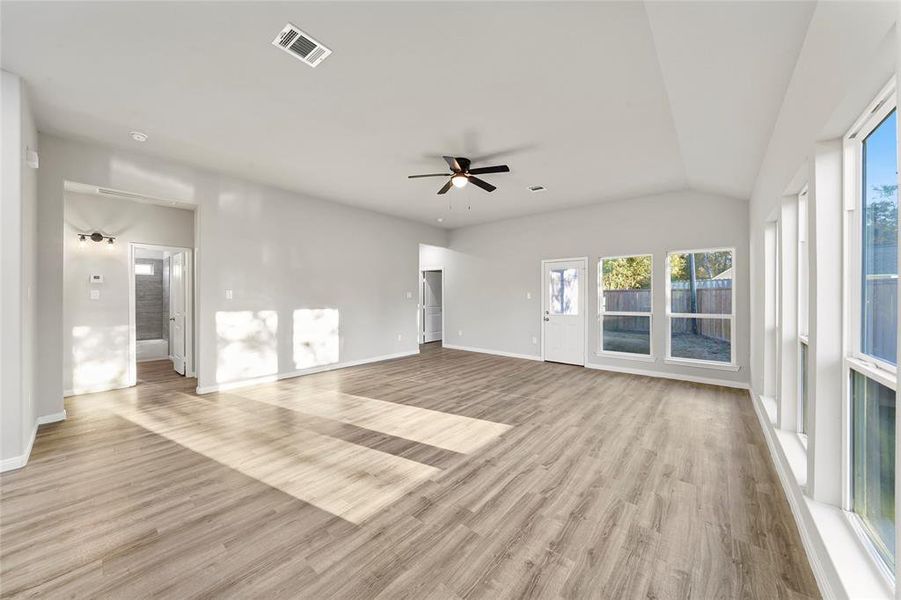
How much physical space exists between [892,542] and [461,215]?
6616 mm

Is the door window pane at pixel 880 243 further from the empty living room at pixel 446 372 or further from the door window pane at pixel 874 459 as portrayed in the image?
the door window pane at pixel 874 459

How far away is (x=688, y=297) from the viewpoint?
5.46 metres

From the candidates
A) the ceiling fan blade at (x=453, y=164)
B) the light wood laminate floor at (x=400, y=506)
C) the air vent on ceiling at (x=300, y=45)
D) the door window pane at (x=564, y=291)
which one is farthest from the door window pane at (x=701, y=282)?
the air vent on ceiling at (x=300, y=45)

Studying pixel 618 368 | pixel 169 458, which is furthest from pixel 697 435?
pixel 169 458

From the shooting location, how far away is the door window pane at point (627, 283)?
588cm

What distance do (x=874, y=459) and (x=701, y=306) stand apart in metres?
4.33

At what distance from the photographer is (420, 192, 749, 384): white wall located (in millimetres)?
5168

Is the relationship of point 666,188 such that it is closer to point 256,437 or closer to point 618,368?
point 618,368

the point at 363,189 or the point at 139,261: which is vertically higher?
the point at 363,189

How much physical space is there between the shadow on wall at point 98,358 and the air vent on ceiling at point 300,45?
5089 millimetres

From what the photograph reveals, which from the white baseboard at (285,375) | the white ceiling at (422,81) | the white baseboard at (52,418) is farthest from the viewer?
the white baseboard at (285,375)

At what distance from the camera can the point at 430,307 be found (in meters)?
9.91

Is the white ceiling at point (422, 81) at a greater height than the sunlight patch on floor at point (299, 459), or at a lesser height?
greater

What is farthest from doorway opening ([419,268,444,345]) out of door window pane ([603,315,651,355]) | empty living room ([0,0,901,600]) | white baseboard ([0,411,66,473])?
white baseboard ([0,411,66,473])
